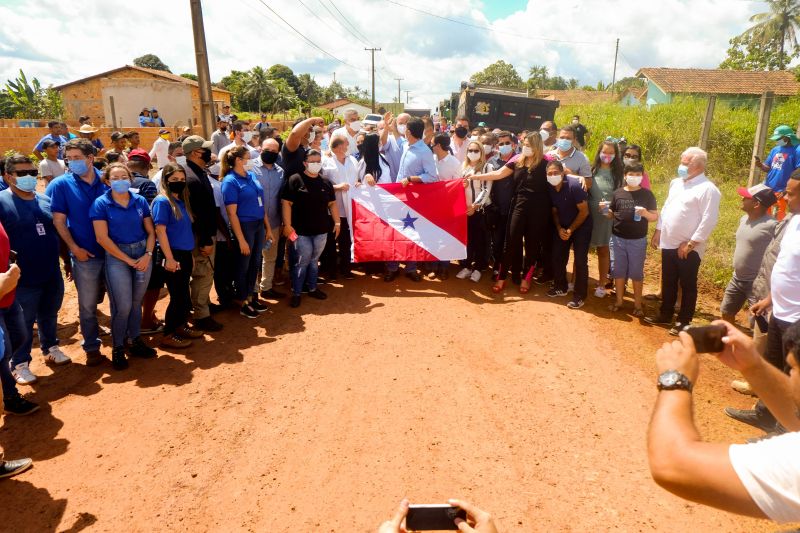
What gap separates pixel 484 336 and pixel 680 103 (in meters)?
18.5

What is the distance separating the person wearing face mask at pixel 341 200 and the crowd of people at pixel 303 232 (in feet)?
0.08

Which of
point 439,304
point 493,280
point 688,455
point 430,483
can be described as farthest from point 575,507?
point 493,280

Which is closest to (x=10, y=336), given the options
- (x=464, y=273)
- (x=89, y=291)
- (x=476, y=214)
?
(x=89, y=291)

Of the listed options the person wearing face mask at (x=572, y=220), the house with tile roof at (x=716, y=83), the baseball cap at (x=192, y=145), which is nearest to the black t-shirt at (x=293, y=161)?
the baseball cap at (x=192, y=145)

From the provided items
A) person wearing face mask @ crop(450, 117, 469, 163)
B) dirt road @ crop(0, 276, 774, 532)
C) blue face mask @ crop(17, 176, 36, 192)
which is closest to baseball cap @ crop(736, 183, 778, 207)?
dirt road @ crop(0, 276, 774, 532)

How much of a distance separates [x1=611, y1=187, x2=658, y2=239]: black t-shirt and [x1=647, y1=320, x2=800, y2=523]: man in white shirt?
447 centimetres

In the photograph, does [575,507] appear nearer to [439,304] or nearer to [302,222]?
[439,304]

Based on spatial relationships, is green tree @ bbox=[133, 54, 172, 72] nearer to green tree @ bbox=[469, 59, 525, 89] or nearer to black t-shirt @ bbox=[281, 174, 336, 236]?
green tree @ bbox=[469, 59, 525, 89]

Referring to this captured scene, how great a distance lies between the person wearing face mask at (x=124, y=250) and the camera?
15.1ft

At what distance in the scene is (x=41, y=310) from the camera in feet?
16.6

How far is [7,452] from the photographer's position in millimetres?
3756

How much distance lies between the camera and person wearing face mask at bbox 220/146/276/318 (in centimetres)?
570

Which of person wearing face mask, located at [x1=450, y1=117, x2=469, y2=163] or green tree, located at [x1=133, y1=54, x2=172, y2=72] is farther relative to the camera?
green tree, located at [x1=133, y1=54, x2=172, y2=72]

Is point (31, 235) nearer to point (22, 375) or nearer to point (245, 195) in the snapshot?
point (22, 375)
